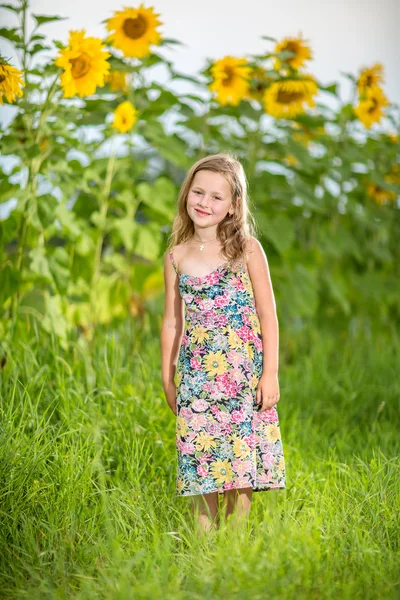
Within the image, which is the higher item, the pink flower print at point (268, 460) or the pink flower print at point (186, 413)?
the pink flower print at point (186, 413)

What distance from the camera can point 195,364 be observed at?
196 centimetres

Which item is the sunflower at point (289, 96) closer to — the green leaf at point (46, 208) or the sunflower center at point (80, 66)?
the sunflower center at point (80, 66)

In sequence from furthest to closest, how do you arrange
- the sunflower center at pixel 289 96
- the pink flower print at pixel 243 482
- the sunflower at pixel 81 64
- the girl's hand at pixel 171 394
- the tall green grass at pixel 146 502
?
the sunflower center at pixel 289 96, the sunflower at pixel 81 64, the girl's hand at pixel 171 394, the pink flower print at pixel 243 482, the tall green grass at pixel 146 502

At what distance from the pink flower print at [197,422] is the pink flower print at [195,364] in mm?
122

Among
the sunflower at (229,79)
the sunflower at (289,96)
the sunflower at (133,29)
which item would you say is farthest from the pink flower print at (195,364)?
the sunflower at (289,96)

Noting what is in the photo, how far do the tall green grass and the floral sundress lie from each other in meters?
0.12

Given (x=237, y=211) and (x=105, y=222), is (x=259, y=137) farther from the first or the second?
(x=237, y=211)

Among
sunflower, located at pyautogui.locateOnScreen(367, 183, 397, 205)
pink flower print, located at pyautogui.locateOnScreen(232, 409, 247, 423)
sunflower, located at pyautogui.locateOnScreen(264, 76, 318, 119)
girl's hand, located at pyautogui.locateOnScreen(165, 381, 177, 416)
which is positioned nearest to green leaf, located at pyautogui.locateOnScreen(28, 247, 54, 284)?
girl's hand, located at pyautogui.locateOnScreen(165, 381, 177, 416)

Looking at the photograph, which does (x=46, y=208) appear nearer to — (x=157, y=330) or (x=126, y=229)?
(x=126, y=229)

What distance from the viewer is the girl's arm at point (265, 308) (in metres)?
1.99

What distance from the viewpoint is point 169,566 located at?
1726 mm

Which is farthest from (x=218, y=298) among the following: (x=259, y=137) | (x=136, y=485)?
(x=259, y=137)

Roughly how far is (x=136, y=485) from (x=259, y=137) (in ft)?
6.61

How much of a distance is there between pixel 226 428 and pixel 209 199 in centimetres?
60
